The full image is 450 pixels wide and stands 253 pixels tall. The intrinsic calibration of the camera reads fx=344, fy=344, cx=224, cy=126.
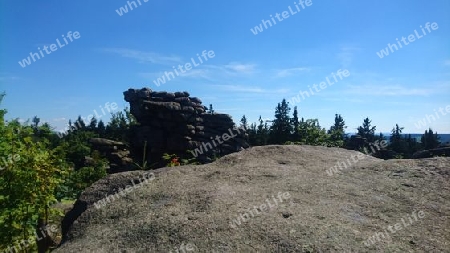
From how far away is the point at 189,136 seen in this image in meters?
45.8

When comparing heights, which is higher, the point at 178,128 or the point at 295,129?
the point at 178,128

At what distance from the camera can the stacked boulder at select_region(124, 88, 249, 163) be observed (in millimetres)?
44594

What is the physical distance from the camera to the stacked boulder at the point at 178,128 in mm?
44594

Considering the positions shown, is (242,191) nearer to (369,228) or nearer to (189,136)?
(369,228)

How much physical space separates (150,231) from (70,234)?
165cm

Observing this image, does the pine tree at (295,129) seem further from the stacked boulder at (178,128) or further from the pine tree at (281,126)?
the stacked boulder at (178,128)

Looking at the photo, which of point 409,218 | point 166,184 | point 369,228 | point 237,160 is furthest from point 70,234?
point 409,218

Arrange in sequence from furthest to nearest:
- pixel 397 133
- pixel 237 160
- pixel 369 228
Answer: pixel 397 133, pixel 237 160, pixel 369 228

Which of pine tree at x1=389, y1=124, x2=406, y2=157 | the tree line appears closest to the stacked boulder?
the tree line

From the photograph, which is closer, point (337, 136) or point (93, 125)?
point (337, 136)

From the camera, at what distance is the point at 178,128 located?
148 feet

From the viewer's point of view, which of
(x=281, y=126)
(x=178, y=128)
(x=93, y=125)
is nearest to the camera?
(x=178, y=128)

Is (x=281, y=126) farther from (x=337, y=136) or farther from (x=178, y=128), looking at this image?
(x=337, y=136)

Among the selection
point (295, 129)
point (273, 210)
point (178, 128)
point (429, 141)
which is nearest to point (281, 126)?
point (178, 128)
